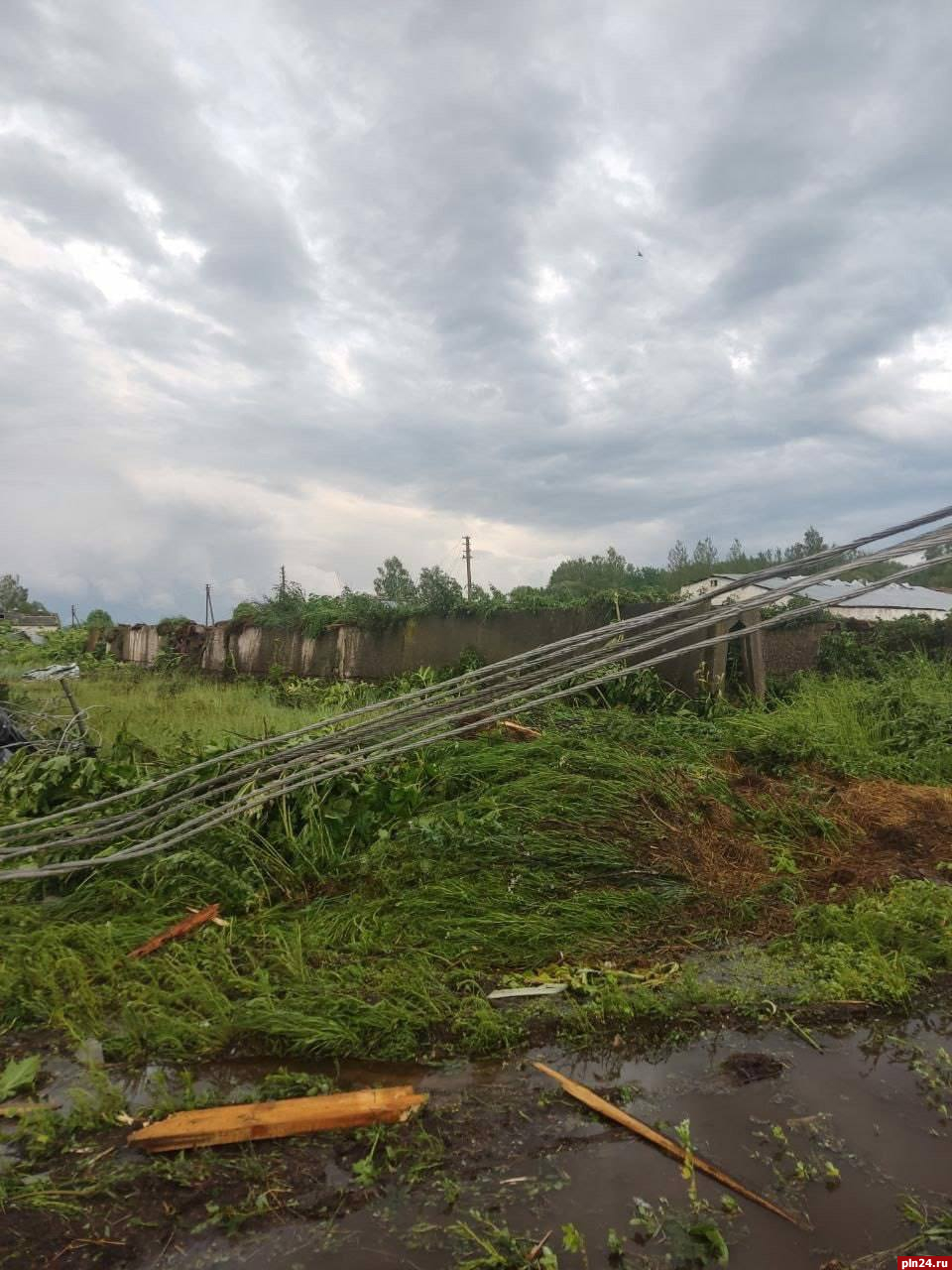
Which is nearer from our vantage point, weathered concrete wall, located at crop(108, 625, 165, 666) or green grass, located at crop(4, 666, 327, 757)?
green grass, located at crop(4, 666, 327, 757)

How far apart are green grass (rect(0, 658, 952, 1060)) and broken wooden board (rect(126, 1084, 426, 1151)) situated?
0.97ft

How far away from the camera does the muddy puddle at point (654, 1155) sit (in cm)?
169

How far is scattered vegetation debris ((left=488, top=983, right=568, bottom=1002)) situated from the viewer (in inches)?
107

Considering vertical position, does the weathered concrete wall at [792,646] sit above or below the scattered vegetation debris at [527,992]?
above

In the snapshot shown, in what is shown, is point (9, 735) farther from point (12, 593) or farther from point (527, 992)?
point (12, 593)

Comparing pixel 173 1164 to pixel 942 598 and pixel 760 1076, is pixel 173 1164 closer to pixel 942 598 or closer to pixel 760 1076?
pixel 760 1076

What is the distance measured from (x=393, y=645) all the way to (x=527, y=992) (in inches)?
302

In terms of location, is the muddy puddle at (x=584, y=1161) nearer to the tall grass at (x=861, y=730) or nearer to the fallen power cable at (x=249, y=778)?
the fallen power cable at (x=249, y=778)

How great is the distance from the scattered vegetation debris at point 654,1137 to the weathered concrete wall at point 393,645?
483 centimetres

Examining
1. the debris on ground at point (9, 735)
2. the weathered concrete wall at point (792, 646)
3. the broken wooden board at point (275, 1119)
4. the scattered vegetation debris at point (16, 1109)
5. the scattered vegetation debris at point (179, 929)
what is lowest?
the scattered vegetation debris at point (16, 1109)

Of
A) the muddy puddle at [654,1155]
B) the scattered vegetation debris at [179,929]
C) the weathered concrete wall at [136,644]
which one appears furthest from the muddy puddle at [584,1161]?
the weathered concrete wall at [136,644]

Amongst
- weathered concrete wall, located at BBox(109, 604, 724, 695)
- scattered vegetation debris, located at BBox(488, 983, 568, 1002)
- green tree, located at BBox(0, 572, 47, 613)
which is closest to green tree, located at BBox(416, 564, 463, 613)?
weathered concrete wall, located at BBox(109, 604, 724, 695)

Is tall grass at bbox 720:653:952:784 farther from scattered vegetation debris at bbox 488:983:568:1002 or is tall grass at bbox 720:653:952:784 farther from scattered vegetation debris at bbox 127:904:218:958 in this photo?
scattered vegetation debris at bbox 127:904:218:958

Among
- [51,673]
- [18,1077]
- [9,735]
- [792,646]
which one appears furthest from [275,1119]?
[51,673]
